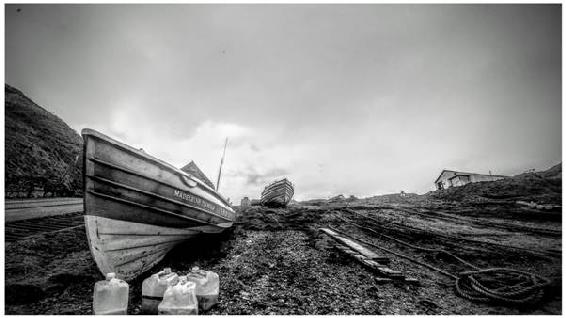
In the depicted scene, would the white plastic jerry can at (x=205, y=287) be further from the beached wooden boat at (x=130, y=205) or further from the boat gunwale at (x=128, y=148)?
the boat gunwale at (x=128, y=148)

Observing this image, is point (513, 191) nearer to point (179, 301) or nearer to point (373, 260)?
point (373, 260)

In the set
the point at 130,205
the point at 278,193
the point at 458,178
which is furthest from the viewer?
the point at 458,178

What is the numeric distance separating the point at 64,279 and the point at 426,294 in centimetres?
520

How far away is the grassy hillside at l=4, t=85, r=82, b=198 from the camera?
13.2 m

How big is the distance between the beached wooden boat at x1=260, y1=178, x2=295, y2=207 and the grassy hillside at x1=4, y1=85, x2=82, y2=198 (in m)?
10.1

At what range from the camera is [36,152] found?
16.2 meters

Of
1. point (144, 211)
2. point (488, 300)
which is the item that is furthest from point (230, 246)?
point (488, 300)

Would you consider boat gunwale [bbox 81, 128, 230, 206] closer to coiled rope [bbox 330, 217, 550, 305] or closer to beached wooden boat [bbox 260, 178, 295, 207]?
coiled rope [bbox 330, 217, 550, 305]

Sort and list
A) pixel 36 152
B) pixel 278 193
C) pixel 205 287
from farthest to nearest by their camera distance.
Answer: pixel 36 152 → pixel 278 193 → pixel 205 287

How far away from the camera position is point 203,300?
2.79 m

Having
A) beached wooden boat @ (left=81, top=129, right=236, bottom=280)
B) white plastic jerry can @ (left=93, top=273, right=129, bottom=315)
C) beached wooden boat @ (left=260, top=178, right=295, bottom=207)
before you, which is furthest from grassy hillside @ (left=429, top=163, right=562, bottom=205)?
Answer: white plastic jerry can @ (left=93, top=273, right=129, bottom=315)

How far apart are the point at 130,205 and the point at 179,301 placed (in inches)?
85.5

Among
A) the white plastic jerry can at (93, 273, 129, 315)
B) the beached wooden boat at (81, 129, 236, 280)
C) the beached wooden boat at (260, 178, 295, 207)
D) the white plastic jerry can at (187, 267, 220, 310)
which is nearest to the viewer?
the white plastic jerry can at (93, 273, 129, 315)

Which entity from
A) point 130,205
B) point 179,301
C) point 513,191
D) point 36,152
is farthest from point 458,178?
point 36,152
